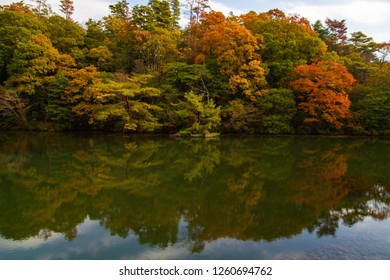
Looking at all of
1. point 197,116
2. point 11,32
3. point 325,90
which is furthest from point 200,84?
point 11,32

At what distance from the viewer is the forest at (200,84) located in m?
19.5

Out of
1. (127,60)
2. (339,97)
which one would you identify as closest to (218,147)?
(339,97)

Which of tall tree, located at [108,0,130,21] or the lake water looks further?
tall tree, located at [108,0,130,21]

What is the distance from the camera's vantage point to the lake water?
4801 millimetres

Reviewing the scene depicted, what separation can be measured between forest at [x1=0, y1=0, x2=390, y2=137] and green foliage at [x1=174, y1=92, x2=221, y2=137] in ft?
0.20

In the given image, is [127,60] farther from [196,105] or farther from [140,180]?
[140,180]

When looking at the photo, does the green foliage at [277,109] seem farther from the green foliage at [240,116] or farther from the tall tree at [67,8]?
the tall tree at [67,8]

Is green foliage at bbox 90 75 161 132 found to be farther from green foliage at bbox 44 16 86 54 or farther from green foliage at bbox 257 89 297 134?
green foliage at bbox 44 16 86 54

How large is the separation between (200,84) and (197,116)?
124 inches

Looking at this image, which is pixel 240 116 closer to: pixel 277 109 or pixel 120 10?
pixel 277 109

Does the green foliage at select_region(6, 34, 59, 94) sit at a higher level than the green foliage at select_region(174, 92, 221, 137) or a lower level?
higher

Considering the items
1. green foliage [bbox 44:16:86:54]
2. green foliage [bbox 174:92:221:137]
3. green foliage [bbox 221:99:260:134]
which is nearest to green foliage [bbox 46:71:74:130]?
green foliage [bbox 44:16:86:54]

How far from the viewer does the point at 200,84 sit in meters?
21.7

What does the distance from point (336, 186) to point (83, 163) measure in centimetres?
772
